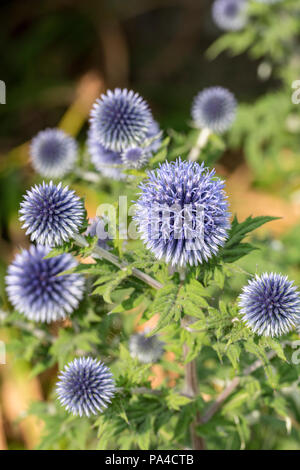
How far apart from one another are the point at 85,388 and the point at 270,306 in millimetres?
762

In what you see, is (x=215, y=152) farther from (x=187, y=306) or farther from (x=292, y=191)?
(x=292, y=191)

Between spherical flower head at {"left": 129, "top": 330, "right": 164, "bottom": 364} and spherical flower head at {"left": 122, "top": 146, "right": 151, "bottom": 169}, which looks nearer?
spherical flower head at {"left": 122, "top": 146, "right": 151, "bottom": 169}

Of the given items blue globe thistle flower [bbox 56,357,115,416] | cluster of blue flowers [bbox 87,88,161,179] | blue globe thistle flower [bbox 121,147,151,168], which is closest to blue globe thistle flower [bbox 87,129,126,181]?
cluster of blue flowers [bbox 87,88,161,179]

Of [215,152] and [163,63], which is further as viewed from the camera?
[163,63]

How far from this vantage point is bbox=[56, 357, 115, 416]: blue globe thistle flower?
1.75m

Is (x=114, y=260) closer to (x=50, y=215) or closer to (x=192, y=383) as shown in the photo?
(x=50, y=215)

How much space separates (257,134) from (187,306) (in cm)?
256

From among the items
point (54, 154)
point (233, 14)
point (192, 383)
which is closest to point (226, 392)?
point (192, 383)

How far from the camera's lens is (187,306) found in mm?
1575

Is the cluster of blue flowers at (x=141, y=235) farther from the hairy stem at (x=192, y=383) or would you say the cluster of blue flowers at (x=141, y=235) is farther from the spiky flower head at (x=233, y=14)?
the spiky flower head at (x=233, y=14)

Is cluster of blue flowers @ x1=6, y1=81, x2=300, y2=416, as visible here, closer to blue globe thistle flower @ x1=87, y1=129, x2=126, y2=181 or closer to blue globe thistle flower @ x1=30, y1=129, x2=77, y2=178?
blue globe thistle flower @ x1=87, y1=129, x2=126, y2=181

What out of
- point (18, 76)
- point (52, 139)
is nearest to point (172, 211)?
point (52, 139)

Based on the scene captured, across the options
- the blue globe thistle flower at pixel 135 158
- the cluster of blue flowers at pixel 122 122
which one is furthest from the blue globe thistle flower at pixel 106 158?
the blue globe thistle flower at pixel 135 158

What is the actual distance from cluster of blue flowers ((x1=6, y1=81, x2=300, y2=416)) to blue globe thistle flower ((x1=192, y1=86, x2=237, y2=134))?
25.1 inches
